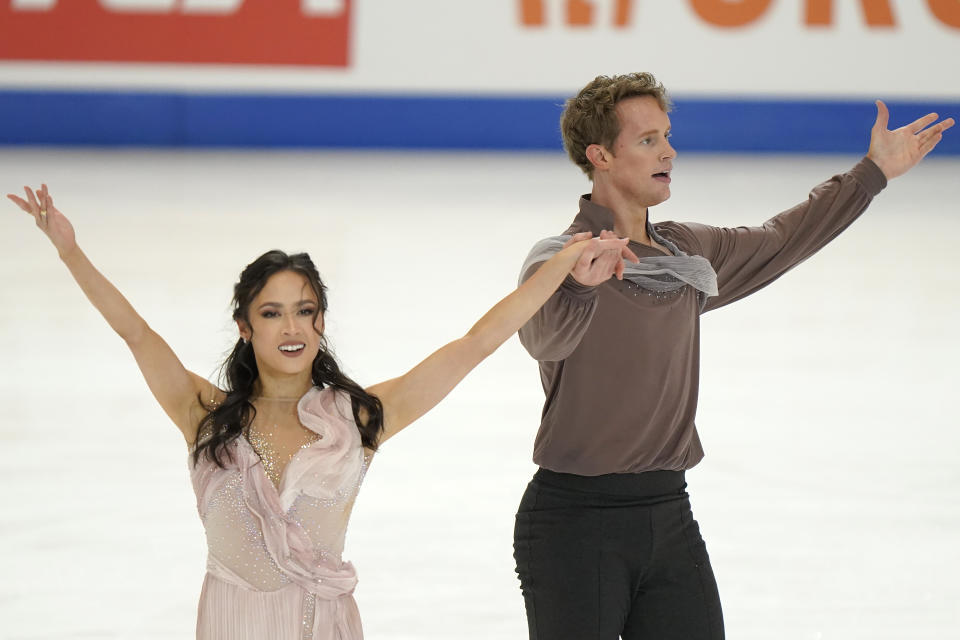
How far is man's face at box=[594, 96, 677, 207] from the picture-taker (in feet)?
8.01

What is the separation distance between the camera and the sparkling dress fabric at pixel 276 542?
2162 millimetres

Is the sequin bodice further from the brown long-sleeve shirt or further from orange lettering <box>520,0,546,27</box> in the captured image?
orange lettering <box>520,0,546,27</box>

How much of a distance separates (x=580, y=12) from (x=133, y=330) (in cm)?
974

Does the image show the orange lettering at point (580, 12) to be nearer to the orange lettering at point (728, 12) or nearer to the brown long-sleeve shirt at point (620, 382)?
the orange lettering at point (728, 12)

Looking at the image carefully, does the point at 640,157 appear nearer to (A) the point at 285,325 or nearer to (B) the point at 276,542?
(A) the point at 285,325

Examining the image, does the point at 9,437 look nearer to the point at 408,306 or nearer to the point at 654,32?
the point at 408,306

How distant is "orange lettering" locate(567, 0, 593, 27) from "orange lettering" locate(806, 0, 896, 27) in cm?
168

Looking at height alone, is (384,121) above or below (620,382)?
above

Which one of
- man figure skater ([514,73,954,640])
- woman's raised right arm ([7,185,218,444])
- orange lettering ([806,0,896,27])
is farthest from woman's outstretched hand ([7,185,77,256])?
orange lettering ([806,0,896,27])

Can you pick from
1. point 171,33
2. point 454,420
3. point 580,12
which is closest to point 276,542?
point 454,420

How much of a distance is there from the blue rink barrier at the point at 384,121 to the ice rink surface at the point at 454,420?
7.26 ft

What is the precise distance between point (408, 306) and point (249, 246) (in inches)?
60.8

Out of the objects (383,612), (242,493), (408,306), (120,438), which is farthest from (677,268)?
(408,306)

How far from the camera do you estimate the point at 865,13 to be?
11562mm
